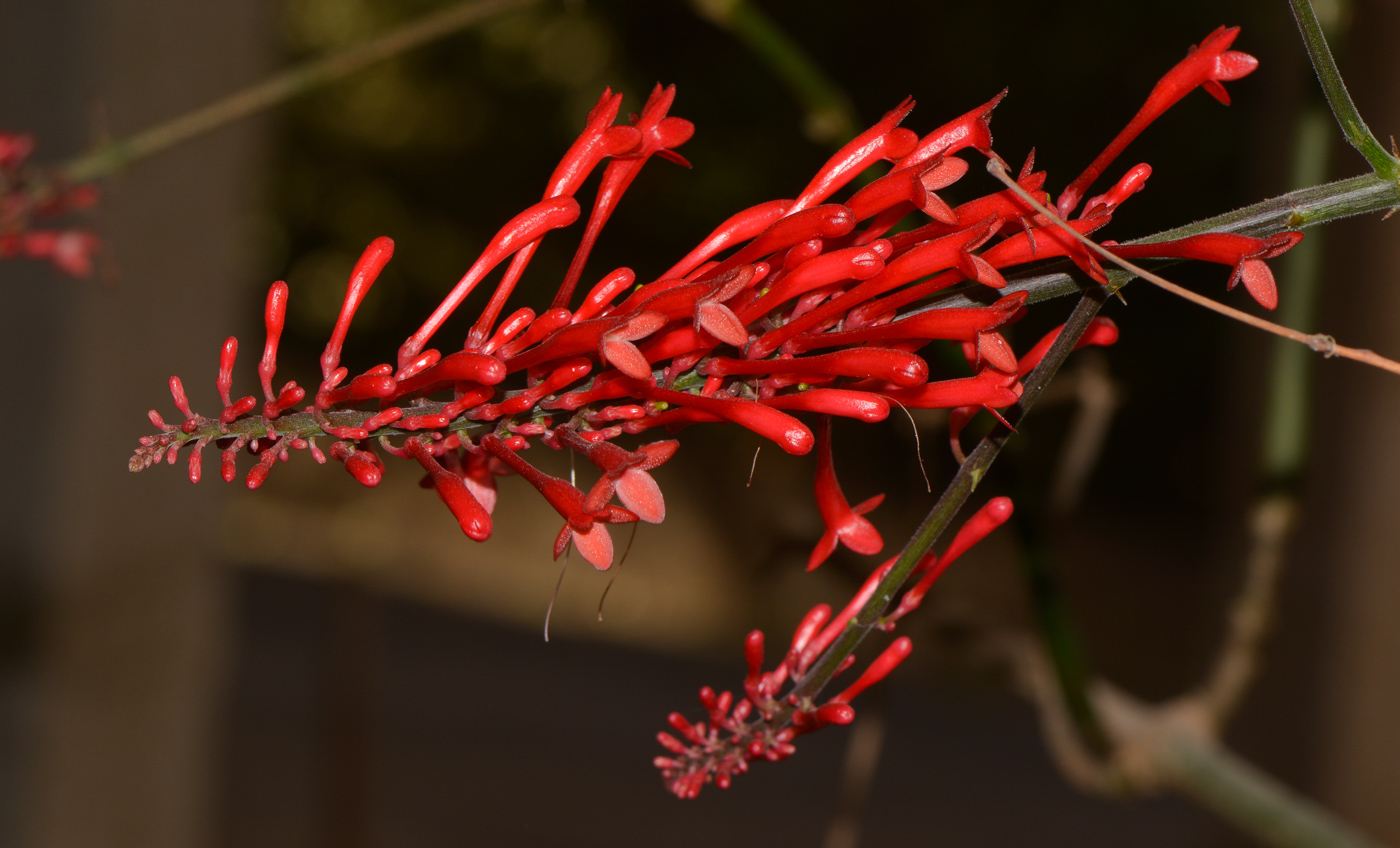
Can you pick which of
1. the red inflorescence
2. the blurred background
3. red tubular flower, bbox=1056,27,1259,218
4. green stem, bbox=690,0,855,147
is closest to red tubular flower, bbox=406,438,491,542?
the red inflorescence

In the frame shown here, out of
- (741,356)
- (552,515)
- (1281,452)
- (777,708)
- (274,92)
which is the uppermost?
(552,515)

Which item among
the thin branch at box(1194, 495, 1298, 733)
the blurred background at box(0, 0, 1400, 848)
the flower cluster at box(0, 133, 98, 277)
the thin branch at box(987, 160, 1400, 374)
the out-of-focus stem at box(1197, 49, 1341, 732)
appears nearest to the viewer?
the thin branch at box(987, 160, 1400, 374)

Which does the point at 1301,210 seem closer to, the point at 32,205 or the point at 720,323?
the point at 720,323

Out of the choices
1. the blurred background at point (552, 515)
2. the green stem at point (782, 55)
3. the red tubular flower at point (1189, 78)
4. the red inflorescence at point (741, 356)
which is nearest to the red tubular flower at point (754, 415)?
the red inflorescence at point (741, 356)

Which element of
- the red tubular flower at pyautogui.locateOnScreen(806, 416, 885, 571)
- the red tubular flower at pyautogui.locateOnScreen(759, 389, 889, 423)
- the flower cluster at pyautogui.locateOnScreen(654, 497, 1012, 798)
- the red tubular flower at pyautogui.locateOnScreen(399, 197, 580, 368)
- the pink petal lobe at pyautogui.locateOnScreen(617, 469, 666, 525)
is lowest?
the flower cluster at pyautogui.locateOnScreen(654, 497, 1012, 798)

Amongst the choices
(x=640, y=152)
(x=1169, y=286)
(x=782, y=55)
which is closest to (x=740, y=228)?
(x=640, y=152)

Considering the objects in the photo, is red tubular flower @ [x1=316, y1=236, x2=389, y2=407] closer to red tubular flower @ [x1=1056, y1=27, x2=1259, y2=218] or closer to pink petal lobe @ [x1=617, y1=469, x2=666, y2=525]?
pink petal lobe @ [x1=617, y1=469, x2=666, y2=525]

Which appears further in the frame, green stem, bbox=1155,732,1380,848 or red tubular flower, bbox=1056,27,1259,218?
green stem, bbox=1155,732,1380,848

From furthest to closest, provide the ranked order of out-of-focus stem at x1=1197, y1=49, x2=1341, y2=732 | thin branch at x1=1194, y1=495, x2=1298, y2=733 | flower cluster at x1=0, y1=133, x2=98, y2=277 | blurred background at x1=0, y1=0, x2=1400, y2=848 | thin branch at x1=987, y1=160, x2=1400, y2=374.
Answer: blurred background at x1=0, y1=0, x2=1400, y2=848, thin branch at x1=1194, y1=495, x2=1298, y2=733, out-of-focus stem at x1=1197, y1=49, x2=1341, y2=732, flower cluster at x1=0, y1=133, x2=98, y2=277, thin branch at x1=987, y1=160, x2=1400, y2=374
